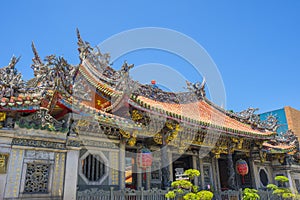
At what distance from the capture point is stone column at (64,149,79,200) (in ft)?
19.0

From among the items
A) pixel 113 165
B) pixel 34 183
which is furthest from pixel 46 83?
pixel 113 165

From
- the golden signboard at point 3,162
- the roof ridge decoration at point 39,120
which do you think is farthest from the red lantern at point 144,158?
the golden signboard at point 3,162

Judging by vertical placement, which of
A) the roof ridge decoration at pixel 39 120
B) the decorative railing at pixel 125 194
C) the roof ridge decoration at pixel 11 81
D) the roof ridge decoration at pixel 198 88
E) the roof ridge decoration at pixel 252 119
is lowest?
the decorative railing at pixel 125 194

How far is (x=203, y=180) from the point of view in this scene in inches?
447

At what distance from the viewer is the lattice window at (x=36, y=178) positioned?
17.8ft

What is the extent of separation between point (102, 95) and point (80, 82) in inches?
47.5

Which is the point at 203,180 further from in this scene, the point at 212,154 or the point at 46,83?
the point at 46,83

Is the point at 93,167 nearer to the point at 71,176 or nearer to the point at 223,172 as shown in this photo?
the point at 71,176

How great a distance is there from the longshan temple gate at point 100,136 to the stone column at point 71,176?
23 mm

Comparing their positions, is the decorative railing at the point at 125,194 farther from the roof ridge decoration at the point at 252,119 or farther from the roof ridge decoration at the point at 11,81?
the roof ridge decoration at the point at 252,119

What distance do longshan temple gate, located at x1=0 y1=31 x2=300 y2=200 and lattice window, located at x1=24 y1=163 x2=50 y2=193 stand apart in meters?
0.02

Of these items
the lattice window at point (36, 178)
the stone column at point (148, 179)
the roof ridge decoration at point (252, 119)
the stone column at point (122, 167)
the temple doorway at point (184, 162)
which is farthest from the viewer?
the roof ridge decoration at point (252, 119)

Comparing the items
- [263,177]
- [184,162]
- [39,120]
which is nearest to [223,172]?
[263,177]

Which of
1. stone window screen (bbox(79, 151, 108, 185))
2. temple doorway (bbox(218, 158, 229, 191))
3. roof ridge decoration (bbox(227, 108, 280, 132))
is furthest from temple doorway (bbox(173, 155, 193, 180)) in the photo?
roof ridge decoration (bbox(227, 108, 280, 132))
